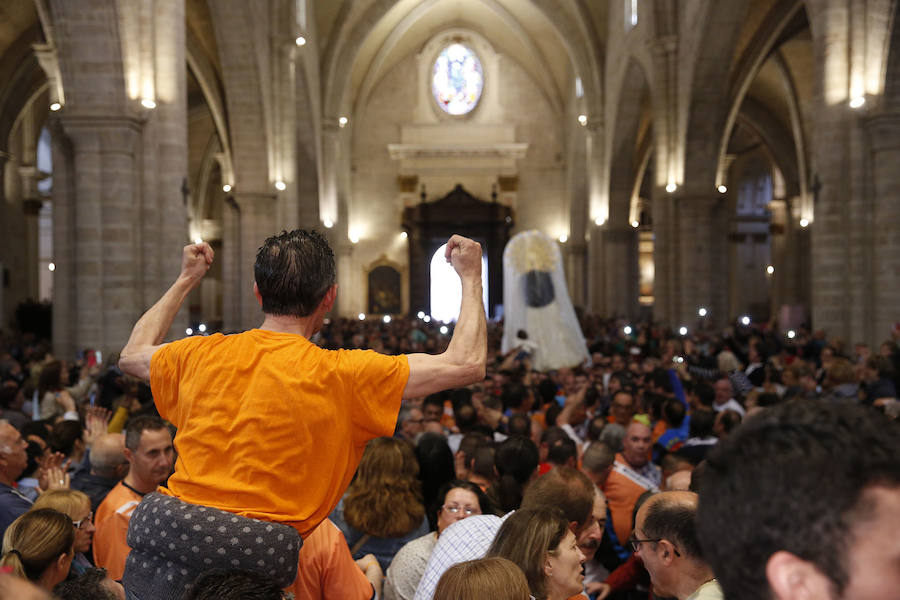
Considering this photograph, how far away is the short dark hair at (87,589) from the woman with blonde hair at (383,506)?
1547mm

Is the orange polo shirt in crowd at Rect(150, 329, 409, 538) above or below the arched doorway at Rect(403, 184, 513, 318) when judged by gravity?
below

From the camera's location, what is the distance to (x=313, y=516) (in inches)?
82.4

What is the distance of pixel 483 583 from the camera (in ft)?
6.87

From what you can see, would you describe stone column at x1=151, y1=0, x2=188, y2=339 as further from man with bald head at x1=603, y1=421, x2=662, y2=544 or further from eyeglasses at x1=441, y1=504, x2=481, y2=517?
eyeglasses at x1=441, y1=504, x2=481, y2=517

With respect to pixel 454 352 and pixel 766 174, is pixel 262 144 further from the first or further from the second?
pixel 766 174

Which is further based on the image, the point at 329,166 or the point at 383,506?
the point at 329,166

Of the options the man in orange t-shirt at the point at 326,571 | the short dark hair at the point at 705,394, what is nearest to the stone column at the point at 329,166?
the short dark hair at the point at 705,394

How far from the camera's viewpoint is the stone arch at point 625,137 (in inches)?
981

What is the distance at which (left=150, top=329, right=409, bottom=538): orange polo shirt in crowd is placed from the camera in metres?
2.06

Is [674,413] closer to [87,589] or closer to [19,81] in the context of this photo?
[87,589]

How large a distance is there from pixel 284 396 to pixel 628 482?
297 centimetres

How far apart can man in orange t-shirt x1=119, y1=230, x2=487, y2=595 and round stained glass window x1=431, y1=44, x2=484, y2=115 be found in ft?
115

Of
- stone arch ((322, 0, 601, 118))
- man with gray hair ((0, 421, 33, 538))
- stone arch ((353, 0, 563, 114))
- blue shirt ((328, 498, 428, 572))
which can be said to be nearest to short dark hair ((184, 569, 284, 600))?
blue shirt ((328, 498, 428, 572))

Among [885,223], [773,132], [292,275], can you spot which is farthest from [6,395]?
[773,132]
